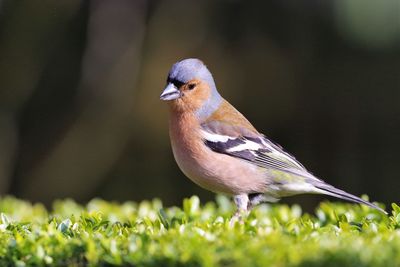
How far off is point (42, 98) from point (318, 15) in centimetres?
366

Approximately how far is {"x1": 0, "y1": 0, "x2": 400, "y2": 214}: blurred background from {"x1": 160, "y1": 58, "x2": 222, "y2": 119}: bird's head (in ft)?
10.2

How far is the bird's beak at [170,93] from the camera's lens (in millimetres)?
5777

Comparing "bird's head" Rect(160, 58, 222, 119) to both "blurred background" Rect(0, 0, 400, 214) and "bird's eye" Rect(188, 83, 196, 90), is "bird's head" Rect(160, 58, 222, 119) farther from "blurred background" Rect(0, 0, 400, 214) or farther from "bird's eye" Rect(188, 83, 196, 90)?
"blurred background" Rect(0, 0, 400, 214)

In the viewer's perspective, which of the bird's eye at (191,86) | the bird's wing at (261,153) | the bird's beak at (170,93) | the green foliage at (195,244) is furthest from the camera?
the bird's eye at (191,86)

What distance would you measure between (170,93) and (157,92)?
153 inches

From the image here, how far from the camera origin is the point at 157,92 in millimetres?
9672

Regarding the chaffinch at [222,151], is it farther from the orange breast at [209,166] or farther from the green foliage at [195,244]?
the green foliage at [195,244]

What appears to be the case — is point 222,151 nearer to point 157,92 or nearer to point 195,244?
point 195,244

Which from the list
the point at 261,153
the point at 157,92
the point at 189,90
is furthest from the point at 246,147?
the point at 157,92

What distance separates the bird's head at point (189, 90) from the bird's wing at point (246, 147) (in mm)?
172

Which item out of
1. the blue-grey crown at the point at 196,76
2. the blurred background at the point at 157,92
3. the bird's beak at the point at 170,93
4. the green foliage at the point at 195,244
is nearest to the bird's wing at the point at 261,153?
the blue-grey crown at the point at 196,76

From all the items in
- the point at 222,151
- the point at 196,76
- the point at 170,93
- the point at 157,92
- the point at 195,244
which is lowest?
the point at 195,244

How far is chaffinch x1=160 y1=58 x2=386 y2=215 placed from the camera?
18.2 ft

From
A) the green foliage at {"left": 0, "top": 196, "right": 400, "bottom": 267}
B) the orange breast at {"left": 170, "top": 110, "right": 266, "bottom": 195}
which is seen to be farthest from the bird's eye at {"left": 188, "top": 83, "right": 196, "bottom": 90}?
the green foliage at {"left": 0, "top": 196, "right": 400, "bottom": 267}
